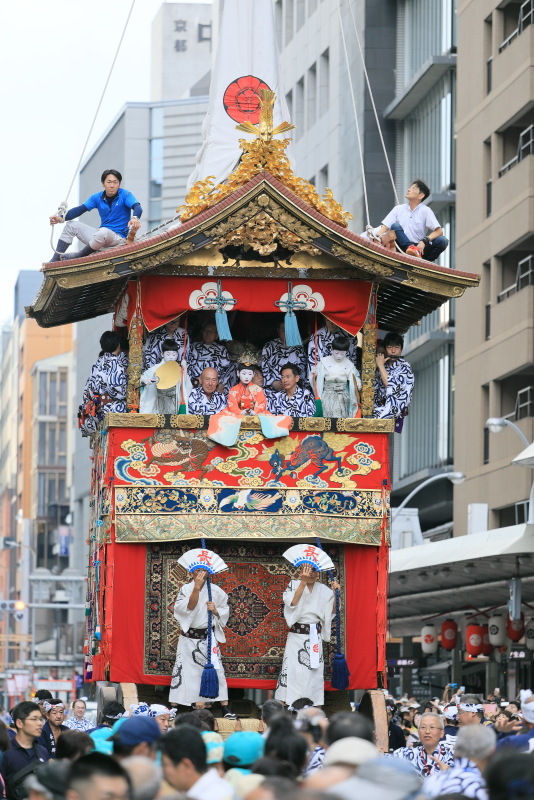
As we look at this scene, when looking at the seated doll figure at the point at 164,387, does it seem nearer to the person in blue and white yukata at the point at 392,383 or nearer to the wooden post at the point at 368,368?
the wooden post at the point at 368,368

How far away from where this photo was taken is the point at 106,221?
15000 mm

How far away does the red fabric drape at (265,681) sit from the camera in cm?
1424

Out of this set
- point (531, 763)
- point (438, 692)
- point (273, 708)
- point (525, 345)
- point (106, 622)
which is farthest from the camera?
point (438, 692)

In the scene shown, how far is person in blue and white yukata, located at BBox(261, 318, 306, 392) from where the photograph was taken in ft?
49.5

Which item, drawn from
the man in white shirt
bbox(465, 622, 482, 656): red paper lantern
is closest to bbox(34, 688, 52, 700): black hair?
the man in white shirt

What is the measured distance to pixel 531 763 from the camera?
20.0ft

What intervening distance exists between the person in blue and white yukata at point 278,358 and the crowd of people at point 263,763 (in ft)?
15.3

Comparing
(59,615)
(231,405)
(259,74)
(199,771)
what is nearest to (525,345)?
(259,74)

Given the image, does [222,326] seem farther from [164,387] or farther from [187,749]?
[187,749]

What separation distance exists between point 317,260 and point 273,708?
14.2ft

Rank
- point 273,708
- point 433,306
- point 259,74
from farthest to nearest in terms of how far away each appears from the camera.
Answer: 1. point 259,74
2. point 433,306
3. point 273,708

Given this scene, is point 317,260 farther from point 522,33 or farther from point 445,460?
point 445,460

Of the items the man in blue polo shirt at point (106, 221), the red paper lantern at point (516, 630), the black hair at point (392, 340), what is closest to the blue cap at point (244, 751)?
the man in blue polo shirt at point (106, 221)

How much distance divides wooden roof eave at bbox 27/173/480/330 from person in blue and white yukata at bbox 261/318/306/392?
3.04 feet
